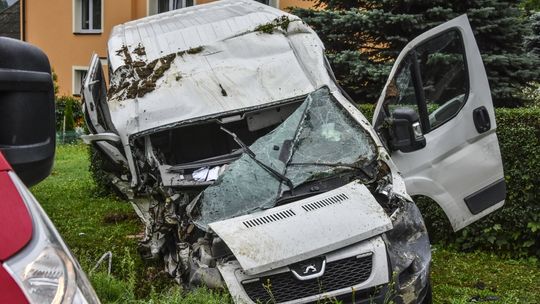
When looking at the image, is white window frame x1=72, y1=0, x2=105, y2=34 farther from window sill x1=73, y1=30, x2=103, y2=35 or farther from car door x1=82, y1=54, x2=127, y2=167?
car door x1=82, y1=54, x2=127, y2=167

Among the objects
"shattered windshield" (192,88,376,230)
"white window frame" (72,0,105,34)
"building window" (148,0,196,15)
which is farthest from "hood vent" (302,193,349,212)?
"white window frame" (72,0,105,34)

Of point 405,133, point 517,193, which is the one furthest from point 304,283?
point 517,193

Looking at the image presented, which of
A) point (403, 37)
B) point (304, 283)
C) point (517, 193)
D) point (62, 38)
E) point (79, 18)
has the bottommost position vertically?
point (62, 38)

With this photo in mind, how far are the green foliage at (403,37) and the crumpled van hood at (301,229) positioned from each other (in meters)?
5.11

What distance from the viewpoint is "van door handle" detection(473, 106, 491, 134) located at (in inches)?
216

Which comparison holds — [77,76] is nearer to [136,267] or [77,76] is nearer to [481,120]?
[136,267]

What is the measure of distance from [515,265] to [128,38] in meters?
4.34

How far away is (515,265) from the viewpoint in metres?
6.90

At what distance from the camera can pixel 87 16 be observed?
23203 millimetres

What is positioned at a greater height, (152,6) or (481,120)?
(481,120)

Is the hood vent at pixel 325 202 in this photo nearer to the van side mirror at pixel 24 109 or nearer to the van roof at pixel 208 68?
the van roof at pixel 208 68

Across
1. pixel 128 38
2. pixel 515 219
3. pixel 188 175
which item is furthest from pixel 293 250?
pixel 515 219

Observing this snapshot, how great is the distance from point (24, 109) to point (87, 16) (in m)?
22.1

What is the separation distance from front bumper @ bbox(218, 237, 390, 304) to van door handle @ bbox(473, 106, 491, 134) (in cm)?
179
